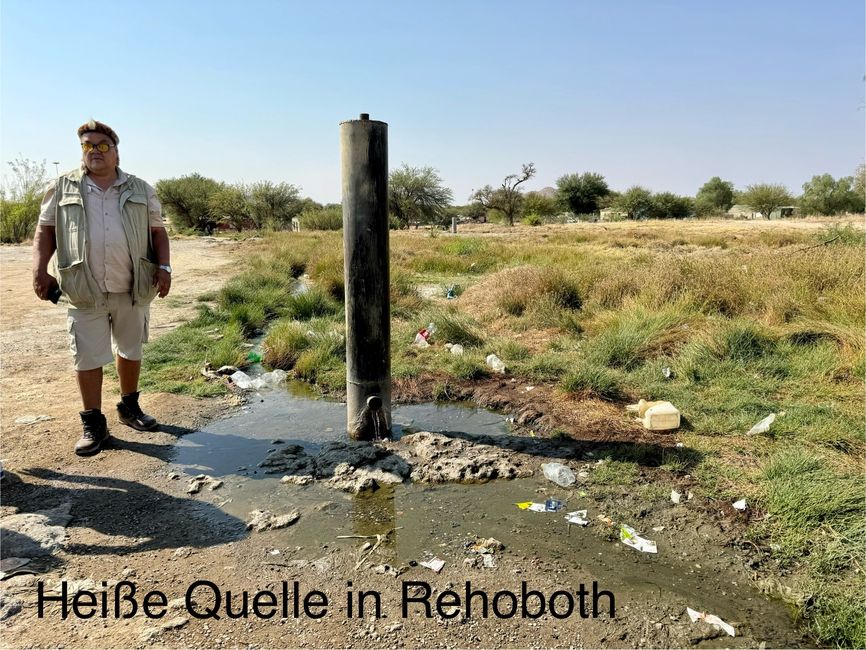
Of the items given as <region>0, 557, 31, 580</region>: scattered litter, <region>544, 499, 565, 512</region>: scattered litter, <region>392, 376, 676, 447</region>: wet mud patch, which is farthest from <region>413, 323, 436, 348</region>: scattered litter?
<region>0, 557, 31, 580</region>: scattered litter

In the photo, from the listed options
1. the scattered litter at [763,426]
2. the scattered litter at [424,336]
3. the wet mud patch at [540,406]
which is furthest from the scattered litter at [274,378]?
the scattered litter at [763,426]

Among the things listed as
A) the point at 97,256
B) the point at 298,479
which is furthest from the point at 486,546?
the point at 97,256

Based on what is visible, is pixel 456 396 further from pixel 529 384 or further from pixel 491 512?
pixel 491 512

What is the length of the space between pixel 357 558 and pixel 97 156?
2.85 meters

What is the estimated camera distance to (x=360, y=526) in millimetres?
2768

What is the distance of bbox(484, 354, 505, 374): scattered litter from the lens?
17.3ft

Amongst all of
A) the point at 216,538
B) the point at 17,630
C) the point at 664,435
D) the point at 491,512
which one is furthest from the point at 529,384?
the point at 17,630

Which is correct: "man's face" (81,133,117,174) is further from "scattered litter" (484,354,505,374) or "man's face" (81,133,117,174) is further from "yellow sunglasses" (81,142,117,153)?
"scattered litter" (484,354,505,374)

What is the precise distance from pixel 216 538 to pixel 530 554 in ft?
4.83

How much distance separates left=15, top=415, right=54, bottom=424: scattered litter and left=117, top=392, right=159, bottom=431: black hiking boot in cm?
55

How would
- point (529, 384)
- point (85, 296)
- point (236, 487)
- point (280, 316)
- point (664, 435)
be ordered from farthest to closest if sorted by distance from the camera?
point (280, 316)
point (529, 384)
point (664, 435)
point (85, 296)
point (236, 487)

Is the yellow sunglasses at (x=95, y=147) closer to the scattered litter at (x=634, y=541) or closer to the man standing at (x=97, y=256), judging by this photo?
the man standing at (x=97, y=256)

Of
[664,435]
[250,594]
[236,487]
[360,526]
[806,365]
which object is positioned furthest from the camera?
[806,365]

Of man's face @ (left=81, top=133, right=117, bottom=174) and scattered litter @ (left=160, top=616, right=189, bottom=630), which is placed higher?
man's face @ (left=81, top=133, right=117, bottom=174)
